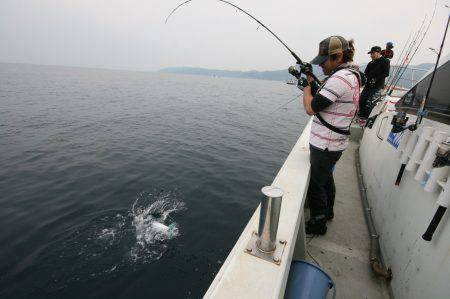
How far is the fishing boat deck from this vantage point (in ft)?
9.32

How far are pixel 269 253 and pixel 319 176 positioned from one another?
1.76 metres

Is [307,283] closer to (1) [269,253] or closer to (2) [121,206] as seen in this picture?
(1) [269,253]

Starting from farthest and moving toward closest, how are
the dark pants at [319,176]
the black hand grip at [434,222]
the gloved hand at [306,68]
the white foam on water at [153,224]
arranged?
1. the white foam on water at [153,224]
2. the gloved hand at [306,68]
3. the dark pants at [319,176]
4. the black hand grip at [434,222]

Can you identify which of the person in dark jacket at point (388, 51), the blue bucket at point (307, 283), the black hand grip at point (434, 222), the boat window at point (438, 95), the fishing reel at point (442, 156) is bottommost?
the blue bucket at point (307, 283)

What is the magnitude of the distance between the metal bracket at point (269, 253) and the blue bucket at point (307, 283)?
0.45 m

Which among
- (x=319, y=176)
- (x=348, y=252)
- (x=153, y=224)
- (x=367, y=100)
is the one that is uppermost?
(x=367, y=100)

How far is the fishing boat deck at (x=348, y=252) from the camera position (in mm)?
2842

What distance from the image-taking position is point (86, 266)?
4949 mm

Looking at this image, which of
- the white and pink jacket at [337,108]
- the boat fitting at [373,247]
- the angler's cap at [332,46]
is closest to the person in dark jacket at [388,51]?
the boat fitting at [373,247]

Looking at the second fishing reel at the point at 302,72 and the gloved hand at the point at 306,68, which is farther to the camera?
the gloved hand at the point at 306,68

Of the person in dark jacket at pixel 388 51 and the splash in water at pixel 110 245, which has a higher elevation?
the person in dark jacket at pixel 388 51

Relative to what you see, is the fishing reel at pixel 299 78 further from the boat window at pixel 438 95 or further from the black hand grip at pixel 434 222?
the black hand grip at pixel 434 222

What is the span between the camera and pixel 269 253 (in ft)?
6.36

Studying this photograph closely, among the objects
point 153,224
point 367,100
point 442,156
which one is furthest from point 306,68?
point 153,224
